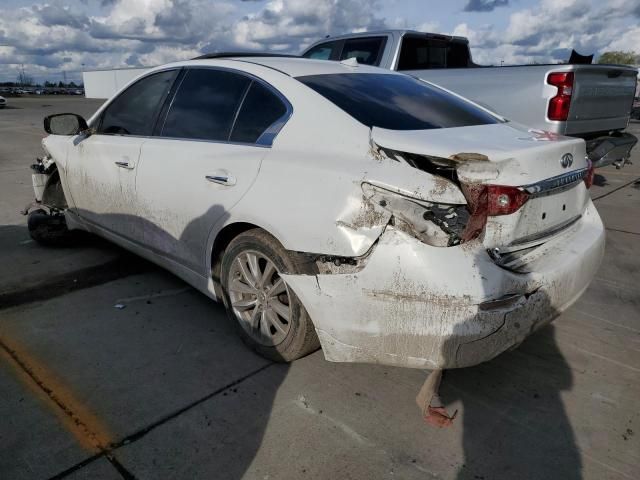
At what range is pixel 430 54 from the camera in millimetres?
7938

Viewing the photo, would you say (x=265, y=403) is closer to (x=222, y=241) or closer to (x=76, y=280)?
(x=222, y=241)

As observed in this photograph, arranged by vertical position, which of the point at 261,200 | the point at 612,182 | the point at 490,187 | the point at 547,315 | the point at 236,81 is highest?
the point at 236,81

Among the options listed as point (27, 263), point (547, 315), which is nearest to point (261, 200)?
Result: point (547, 315)

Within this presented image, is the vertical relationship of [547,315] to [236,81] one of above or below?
below

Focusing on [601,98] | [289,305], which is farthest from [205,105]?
[601,98]

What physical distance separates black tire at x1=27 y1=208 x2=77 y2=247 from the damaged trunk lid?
368 cm

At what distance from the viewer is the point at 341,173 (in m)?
2.50

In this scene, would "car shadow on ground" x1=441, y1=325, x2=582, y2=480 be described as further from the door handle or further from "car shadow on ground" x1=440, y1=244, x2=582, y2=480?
the door handle

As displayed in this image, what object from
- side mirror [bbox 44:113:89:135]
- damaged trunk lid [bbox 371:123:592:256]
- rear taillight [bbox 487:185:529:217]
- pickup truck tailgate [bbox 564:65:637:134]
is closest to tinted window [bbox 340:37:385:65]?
pickup truck tailgate [bbox 564:65:637:134]

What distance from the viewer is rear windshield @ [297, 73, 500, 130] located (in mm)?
2848

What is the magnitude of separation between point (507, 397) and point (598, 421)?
17.2 inches

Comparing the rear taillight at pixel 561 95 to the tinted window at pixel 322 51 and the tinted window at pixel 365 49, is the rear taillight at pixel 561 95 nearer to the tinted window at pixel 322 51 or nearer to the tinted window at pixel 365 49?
Result: the tinted window at pixel 365 49

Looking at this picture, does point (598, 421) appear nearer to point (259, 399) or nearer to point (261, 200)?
point (259, 399)

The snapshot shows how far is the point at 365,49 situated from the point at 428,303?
6.19m
